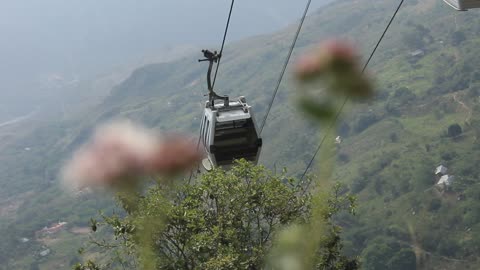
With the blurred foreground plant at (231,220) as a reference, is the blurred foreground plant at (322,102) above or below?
above

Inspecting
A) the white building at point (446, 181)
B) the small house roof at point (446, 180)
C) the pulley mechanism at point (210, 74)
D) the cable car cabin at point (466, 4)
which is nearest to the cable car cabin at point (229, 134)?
the pulley mechanism at point (210, 74)

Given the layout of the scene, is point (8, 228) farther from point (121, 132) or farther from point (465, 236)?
point (121, 132)

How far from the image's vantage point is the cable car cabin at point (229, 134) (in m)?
12.4

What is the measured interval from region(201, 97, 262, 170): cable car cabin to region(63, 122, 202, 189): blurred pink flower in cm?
1075

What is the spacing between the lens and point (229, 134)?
499 inches

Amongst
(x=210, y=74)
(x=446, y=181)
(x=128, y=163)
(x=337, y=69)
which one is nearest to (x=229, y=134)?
(x=210, y=74)

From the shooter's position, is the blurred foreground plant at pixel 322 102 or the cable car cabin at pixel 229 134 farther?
the cable car cabin at pixel 229 134

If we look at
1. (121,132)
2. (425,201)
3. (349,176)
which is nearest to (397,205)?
(425,201)

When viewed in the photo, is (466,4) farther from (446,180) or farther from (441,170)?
(441,170)

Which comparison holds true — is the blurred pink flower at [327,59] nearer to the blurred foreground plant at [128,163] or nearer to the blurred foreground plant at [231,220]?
the blurred foreground plant at [128,163]

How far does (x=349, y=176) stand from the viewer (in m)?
160

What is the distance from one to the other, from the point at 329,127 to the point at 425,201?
143000mm

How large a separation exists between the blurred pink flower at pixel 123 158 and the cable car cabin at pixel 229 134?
35.3 feet

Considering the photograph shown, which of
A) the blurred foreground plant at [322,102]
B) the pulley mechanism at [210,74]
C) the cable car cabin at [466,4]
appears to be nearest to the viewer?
the blurred foreground plant at [322,102]
